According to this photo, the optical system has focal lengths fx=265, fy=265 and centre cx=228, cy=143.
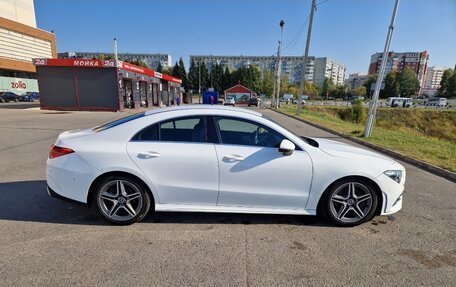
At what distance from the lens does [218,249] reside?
9.50 feet

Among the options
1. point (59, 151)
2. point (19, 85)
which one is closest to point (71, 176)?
point (59, 151)

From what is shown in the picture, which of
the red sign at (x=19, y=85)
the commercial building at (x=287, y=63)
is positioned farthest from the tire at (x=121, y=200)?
the commercial building at (x=287, y=63)

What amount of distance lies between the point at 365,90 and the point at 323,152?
10609 centimetres

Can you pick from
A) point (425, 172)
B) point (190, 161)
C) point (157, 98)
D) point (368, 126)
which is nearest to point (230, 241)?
point (190, 161)

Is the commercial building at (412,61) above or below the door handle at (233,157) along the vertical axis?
above

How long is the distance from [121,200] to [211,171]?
120cm

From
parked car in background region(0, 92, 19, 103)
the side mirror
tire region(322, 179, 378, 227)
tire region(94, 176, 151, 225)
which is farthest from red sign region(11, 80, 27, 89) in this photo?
tire region(322, 179, 378, 227)

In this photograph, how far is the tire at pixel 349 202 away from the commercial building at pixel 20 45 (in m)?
52.6

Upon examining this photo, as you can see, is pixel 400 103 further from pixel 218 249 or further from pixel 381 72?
pixel 218 249

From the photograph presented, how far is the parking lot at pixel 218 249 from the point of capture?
246cm

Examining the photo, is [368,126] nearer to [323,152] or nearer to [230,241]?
[323,152]

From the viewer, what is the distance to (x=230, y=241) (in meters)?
3.06

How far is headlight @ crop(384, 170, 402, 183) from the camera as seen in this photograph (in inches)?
134

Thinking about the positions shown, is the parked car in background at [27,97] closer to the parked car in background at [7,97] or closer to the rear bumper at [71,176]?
the parked car in background at [7,97]
